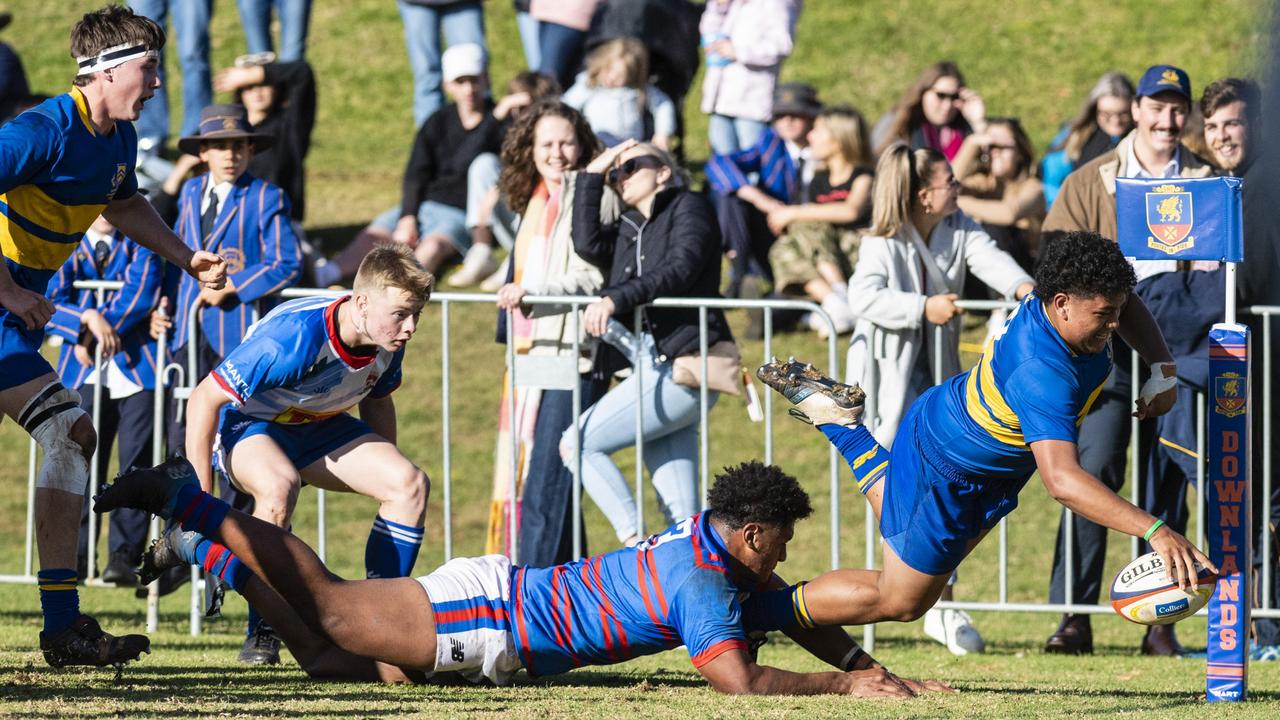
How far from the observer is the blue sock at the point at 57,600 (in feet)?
18.0

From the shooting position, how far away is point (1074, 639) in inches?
302

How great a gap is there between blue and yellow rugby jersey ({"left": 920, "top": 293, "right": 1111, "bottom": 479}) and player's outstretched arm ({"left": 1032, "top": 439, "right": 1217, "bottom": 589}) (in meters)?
0.07

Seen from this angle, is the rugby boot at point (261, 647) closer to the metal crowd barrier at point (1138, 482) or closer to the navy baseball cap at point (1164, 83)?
the metal crowd barrier at point (1138, 482)

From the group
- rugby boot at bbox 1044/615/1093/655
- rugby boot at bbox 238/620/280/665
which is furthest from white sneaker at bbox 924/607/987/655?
rugby boot at bbox 238/620/280/665

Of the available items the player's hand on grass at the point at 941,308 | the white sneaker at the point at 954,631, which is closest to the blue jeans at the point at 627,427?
the player's hand on grass at the point at 941,308

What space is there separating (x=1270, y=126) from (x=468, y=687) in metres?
4.16

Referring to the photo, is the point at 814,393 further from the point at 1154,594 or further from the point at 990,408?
the point at 1154,594

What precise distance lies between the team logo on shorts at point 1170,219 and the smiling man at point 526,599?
149 centimetres

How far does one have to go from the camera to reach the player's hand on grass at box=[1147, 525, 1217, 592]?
192 inches

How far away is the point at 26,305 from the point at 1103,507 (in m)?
3.39

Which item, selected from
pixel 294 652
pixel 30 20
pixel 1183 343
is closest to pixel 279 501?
pixel 294 652

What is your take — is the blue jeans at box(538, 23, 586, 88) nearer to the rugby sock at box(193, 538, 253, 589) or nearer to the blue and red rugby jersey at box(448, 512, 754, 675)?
the blue and red rugby jersey at box(448, 512, 754, 675)

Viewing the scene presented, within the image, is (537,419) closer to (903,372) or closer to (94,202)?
(903,372)

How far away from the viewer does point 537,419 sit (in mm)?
7938
